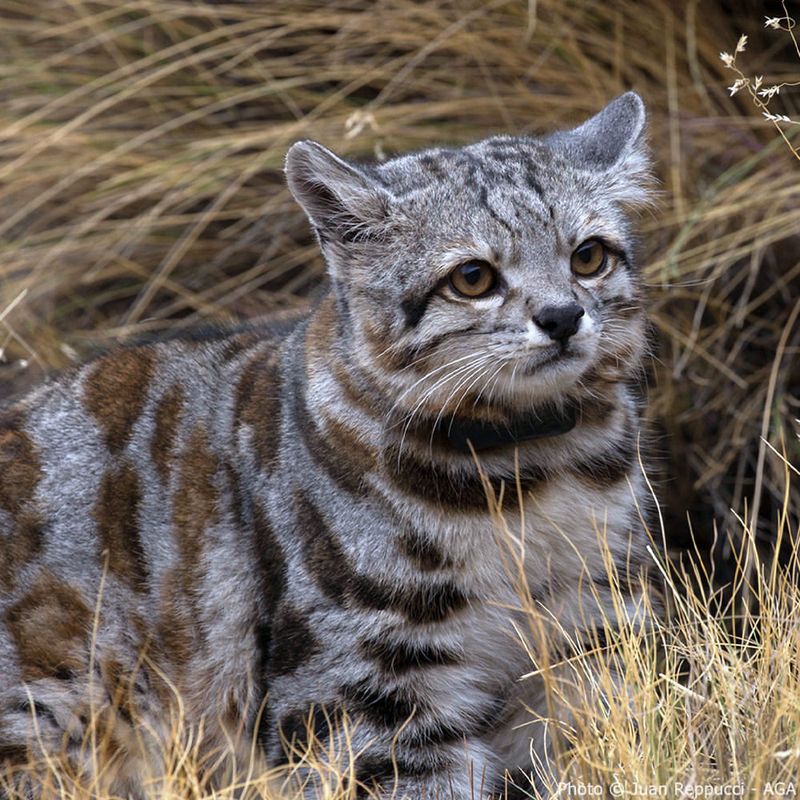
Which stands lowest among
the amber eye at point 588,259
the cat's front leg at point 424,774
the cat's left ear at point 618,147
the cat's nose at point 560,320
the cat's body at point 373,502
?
the cat's front leg at point 424,774

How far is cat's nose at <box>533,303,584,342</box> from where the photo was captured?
3588mm

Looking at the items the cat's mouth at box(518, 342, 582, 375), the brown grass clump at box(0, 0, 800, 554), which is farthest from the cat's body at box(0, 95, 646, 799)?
the brown grass clump at box(0, 0, 800, 554)

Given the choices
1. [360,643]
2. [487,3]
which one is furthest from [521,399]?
[487,3]

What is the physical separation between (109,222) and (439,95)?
177 centimetres

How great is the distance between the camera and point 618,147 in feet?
13.6

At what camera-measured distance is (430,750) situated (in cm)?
375

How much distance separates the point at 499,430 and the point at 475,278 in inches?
17.0

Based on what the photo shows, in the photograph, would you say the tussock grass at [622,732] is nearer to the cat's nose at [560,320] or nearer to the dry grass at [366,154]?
the cat's nose at [560,320]

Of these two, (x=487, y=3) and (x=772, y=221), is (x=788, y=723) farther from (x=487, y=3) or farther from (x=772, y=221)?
(x=487, y=3)

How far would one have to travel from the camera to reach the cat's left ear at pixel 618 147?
4.06m

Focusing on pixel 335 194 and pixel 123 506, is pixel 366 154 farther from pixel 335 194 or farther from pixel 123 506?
pixel 123 506

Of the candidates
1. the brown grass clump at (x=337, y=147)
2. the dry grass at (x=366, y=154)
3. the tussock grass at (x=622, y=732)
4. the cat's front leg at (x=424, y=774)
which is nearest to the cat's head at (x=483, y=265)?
the tussock grass at (x=622, y=732)

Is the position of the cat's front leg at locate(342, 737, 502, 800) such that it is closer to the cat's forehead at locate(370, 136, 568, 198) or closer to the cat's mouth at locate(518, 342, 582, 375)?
the cat's mouth at locate(518, 342, 582, 375)

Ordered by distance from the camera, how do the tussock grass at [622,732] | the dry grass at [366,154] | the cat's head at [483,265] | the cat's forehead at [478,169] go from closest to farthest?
the tussock grass at [622,732] < the cat's head at [483,265] < the cat's forehead at [478,169] < the dry grass at [366,154]
